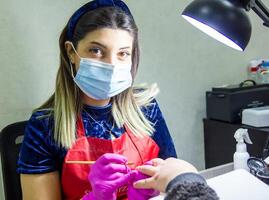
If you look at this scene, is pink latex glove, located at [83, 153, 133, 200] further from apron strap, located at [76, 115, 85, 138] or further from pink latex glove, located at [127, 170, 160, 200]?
apron strap, located at [76, 115, 85, 138]

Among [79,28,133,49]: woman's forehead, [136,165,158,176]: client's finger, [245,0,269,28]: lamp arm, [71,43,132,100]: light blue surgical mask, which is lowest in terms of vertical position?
[136,165,158,176]: client's finger

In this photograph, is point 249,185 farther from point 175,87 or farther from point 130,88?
point 175,87

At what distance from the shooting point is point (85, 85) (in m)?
1.07

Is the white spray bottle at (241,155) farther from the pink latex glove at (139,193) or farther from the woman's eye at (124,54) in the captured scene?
the woman's eye at (124,54)

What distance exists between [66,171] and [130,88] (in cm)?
39

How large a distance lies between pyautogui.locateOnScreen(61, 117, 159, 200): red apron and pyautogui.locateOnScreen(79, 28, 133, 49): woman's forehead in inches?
10.5

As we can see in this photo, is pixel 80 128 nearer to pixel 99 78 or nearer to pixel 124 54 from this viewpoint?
pixel 99 78

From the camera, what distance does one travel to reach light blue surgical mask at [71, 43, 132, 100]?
3.46 ft

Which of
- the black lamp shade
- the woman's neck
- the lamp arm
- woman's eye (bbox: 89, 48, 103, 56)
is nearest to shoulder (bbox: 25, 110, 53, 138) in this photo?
the woman's neck

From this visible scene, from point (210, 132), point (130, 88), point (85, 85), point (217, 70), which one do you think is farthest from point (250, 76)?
point (85, 85)

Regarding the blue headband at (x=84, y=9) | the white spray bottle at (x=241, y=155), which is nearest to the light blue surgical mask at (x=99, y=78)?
the blue headband at (x=84, y=9)

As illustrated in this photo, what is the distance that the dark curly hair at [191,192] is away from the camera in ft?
1.79

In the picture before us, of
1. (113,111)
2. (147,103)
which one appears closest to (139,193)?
(113,111)

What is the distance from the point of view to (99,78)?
1.06m
